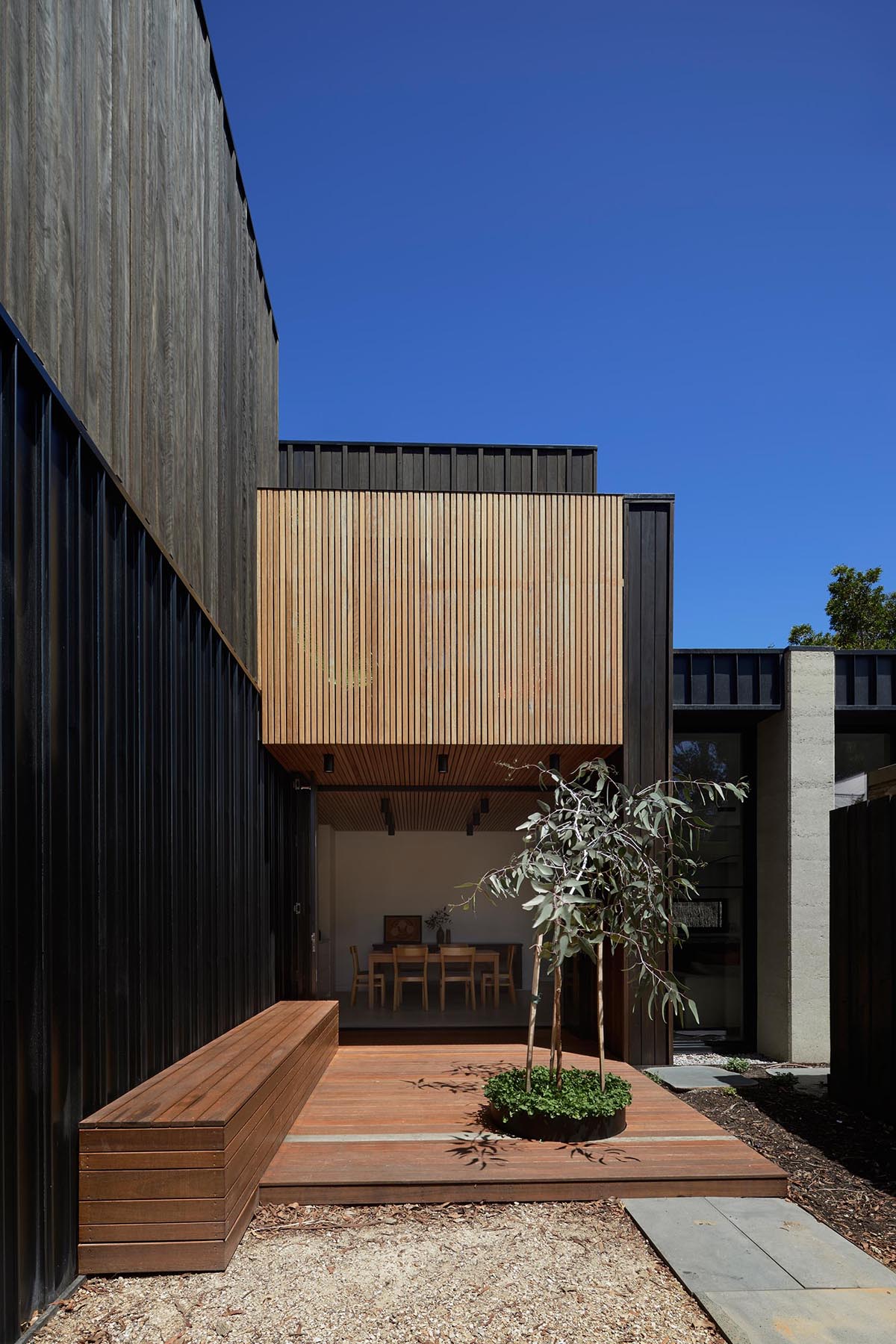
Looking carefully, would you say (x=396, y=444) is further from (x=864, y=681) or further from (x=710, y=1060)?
(x=710, y=1060)

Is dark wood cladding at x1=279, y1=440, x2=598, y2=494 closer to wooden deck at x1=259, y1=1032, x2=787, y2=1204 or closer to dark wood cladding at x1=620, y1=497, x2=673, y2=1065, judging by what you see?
dark wood cladding at x1=620, y1=497, x2=673, y2=1065

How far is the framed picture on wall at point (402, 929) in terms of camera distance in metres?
14.9

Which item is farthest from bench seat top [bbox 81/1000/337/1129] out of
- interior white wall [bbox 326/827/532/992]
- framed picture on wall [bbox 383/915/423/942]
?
interior white wall [bbox 326/827/532/992]

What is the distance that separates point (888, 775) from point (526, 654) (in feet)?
9.51

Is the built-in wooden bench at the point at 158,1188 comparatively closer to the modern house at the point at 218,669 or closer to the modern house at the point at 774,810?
the modern house at the point at 218,669

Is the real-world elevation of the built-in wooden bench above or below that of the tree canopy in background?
below

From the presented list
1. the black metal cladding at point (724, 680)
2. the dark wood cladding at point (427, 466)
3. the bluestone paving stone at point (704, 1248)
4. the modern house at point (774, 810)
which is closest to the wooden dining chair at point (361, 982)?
the modern house at point (774, 810)

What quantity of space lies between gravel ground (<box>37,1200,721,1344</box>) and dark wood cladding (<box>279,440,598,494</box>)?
7684 millimetres

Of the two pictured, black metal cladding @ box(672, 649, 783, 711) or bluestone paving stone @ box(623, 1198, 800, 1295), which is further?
black metal cladding @ box(672, 649, 783, 711)

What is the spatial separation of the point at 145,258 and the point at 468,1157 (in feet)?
16.2

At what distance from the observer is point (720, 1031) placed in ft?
31.2

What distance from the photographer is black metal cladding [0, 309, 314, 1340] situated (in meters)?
2.90

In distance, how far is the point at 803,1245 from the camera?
384 cm

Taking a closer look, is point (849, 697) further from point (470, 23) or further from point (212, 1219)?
point (212, 1219)
